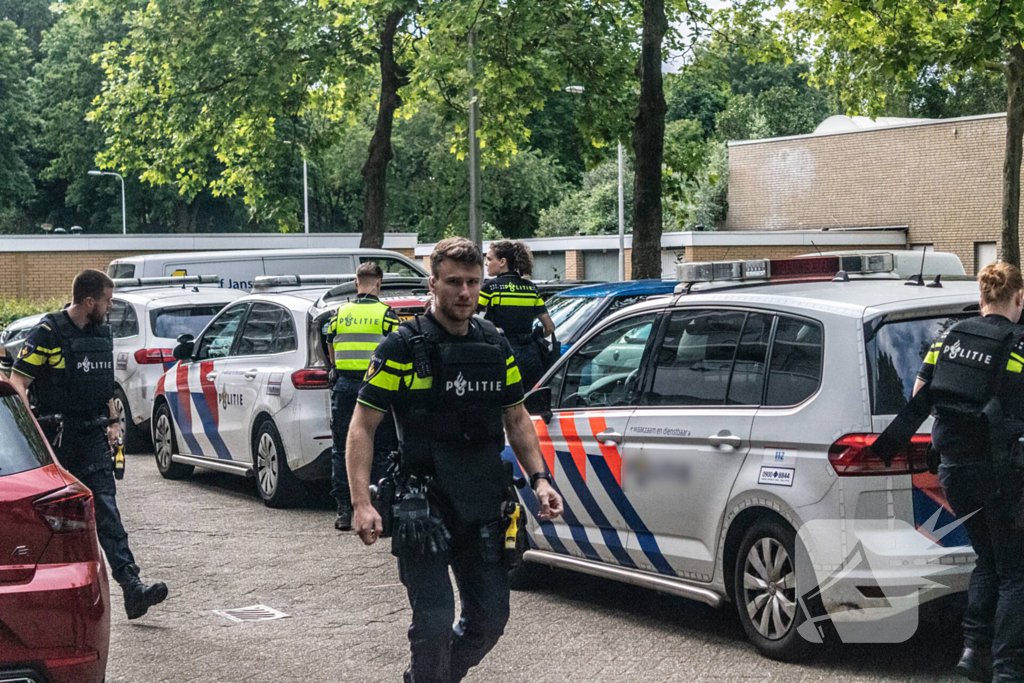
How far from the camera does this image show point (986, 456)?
5.15 metres

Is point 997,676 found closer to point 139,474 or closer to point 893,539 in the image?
point 893,539

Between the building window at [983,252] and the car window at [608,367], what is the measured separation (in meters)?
34.9

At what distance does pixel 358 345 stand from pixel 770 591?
4.11 meters

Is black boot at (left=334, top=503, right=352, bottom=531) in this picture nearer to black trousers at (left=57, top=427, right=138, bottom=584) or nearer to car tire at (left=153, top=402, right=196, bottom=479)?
black trousers at (left=57, top=427, right=138, bottom=584)

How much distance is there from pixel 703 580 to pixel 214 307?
9200 mm

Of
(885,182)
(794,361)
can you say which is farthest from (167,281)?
(885,182)

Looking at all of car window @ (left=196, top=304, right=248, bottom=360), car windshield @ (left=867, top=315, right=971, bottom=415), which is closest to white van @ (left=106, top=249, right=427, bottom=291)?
car window @ (left=196, top=304, right=248, bottom=360)

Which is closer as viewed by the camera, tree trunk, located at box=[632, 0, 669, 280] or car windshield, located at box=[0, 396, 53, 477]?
car windshield, located at box=[0, 396, 53, 477]

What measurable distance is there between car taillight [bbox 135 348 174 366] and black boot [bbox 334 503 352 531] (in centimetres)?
479

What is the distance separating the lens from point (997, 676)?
512 centimetres

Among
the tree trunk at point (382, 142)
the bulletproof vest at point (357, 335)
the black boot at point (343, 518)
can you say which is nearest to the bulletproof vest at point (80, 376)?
the bulletproof vest at point (357, 335)

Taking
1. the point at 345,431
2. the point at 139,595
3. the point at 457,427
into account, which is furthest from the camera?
the point at 345,431

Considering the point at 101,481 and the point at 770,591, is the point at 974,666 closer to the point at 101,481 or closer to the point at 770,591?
the point at 770,591

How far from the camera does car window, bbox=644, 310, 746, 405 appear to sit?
19.6 ft
